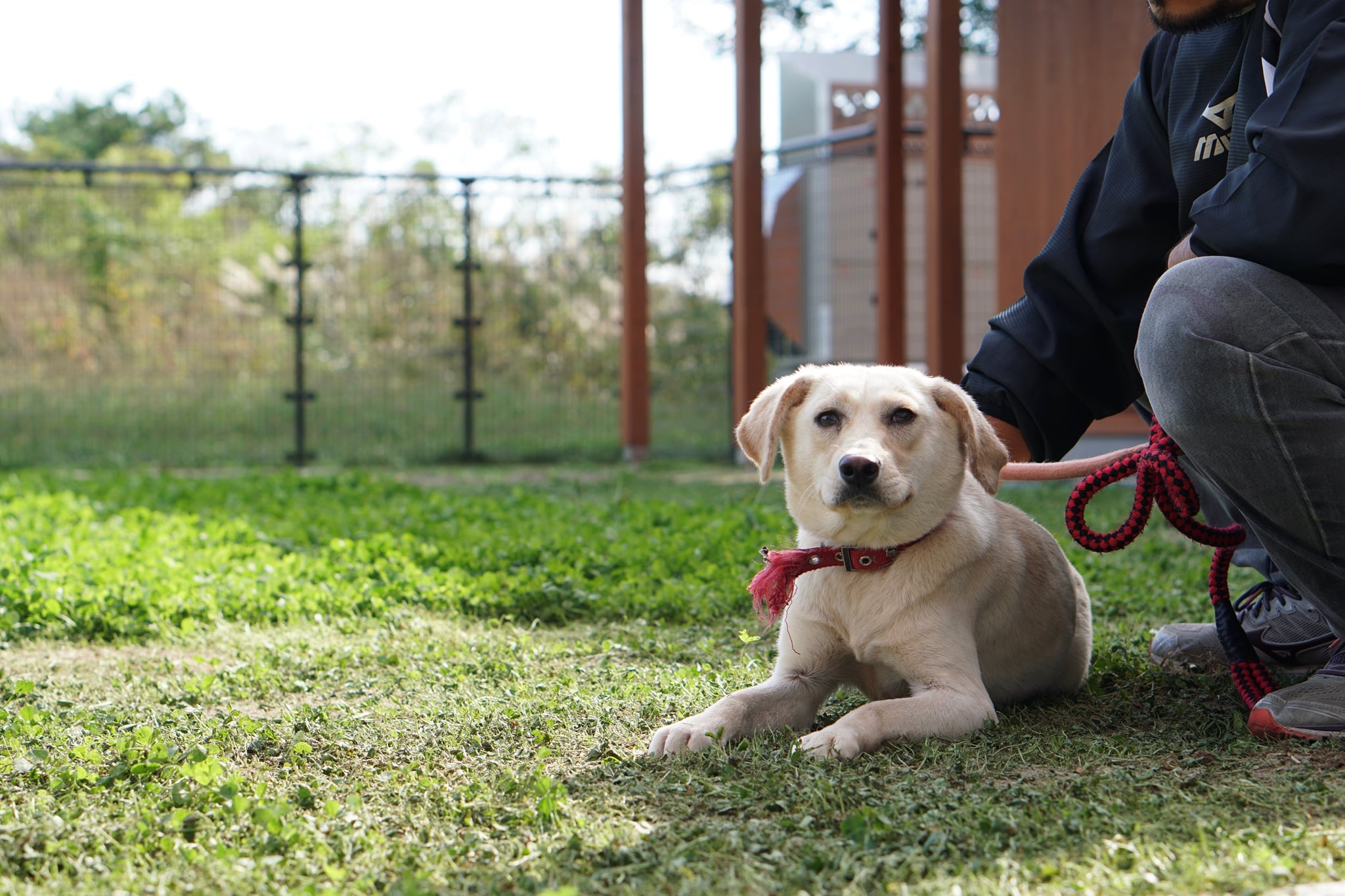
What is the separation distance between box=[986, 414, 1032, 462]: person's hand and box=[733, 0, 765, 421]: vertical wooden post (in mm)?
5435

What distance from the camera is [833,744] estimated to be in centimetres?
241

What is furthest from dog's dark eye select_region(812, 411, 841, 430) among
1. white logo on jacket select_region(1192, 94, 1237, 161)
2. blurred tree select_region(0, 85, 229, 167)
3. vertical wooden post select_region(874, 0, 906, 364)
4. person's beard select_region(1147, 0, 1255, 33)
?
blurred tree select_region(0, 85, 229, 167)

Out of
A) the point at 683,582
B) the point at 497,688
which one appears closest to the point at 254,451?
the point at 683,582

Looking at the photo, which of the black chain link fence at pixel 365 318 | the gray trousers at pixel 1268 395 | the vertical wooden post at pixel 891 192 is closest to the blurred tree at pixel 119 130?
the black chain link fence at pixel 365 318

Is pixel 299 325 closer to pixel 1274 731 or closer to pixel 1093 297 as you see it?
pixel 1093 297

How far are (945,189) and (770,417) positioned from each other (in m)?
5.31

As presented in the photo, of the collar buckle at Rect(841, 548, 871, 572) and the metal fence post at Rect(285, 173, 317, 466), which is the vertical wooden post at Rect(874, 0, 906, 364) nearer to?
the collar buckle at Rect(841, 548, 871, 572)

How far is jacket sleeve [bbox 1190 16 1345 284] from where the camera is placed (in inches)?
89.5

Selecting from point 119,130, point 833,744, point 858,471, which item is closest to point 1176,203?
point 858,471

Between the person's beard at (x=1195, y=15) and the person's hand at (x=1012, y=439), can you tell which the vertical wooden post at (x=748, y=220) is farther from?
the person's beard at (x=1195, y=15)

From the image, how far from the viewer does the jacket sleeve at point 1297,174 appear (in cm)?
227

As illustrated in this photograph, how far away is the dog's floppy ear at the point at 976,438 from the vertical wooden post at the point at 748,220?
5881mm

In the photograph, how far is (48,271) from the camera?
11242mm

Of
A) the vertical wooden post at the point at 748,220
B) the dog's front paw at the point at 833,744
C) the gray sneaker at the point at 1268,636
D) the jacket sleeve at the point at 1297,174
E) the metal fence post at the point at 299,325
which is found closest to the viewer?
the jacket sleeve at the point at 1297,174
